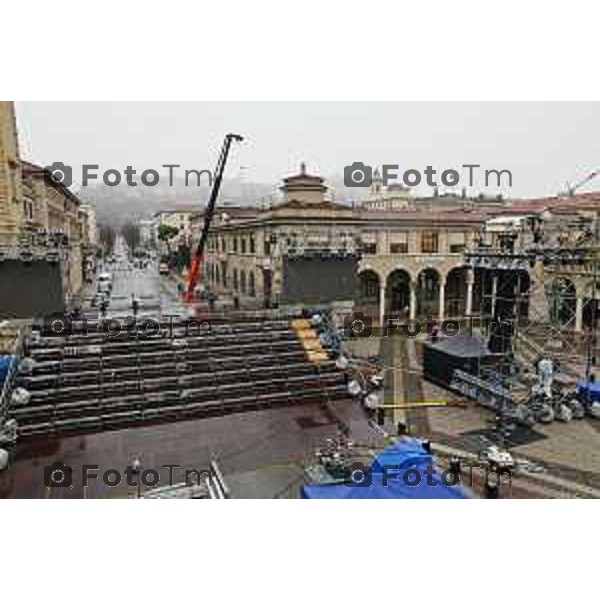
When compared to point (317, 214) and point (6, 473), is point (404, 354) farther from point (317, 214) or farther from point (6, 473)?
point (6, 473)

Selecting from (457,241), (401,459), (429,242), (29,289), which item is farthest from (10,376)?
(457,241)

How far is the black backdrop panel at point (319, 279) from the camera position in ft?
95.2

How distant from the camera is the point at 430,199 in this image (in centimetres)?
7362

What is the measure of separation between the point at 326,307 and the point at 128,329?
34.2ft

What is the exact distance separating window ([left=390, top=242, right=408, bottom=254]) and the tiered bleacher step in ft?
46.7

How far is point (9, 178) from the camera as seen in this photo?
2617cm

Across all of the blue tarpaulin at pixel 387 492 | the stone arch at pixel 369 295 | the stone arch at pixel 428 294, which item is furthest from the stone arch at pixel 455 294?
the blue tarpaulin at pixel 387 492

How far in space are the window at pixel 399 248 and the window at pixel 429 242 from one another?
1.48m

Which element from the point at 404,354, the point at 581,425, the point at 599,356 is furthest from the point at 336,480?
the point at 599,356

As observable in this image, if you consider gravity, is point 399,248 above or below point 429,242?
below

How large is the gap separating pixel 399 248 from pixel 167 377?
2156 cm

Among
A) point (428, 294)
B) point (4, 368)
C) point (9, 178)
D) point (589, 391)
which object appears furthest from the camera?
point (428, 294)

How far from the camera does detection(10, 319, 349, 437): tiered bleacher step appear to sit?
18.5m

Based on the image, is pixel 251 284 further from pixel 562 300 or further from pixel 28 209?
pixel 562 300
